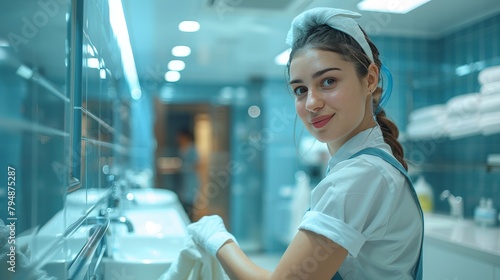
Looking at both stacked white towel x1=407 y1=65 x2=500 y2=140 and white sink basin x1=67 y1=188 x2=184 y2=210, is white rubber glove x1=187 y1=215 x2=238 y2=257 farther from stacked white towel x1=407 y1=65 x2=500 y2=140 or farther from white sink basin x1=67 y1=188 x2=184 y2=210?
stacked white towel x1=407 y1=65 x2=500 y2=140

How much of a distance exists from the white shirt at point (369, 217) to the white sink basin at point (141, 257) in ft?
1.66

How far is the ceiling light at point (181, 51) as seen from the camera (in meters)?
2.13

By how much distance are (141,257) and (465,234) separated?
4.42ft

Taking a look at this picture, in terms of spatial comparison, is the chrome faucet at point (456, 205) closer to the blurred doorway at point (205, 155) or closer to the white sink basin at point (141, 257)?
the white sink basin at point (141, 257)

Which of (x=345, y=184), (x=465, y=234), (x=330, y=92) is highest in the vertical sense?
(x=330, y=92)

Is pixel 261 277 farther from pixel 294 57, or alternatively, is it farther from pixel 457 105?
pixel 457 105

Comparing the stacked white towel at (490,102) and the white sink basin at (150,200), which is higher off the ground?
the stacked white towel at (490,102)

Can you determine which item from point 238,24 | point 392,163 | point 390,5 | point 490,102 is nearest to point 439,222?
point 490,102

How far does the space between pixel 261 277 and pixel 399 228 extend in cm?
28

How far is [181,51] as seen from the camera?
2.18m

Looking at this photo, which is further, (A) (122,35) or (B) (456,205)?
(B) (456,205)

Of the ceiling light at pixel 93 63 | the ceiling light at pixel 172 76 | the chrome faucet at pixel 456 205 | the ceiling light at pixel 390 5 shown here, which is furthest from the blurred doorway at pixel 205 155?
the ceiling light at pixel 93 63

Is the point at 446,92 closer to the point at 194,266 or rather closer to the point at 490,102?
the point at 490,102

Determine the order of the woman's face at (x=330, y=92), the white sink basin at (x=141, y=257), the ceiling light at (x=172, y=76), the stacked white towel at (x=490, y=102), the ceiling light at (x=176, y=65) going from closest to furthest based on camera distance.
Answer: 1. the woman's face at (x=330, y=92)
2. the white sink basin at (x=141, y=257)
3. the stacked white towel at (x=490, y=102)
4. the ceiling light at (x=176, y=65)
5. the ceiling light at (x=172, y=76)
